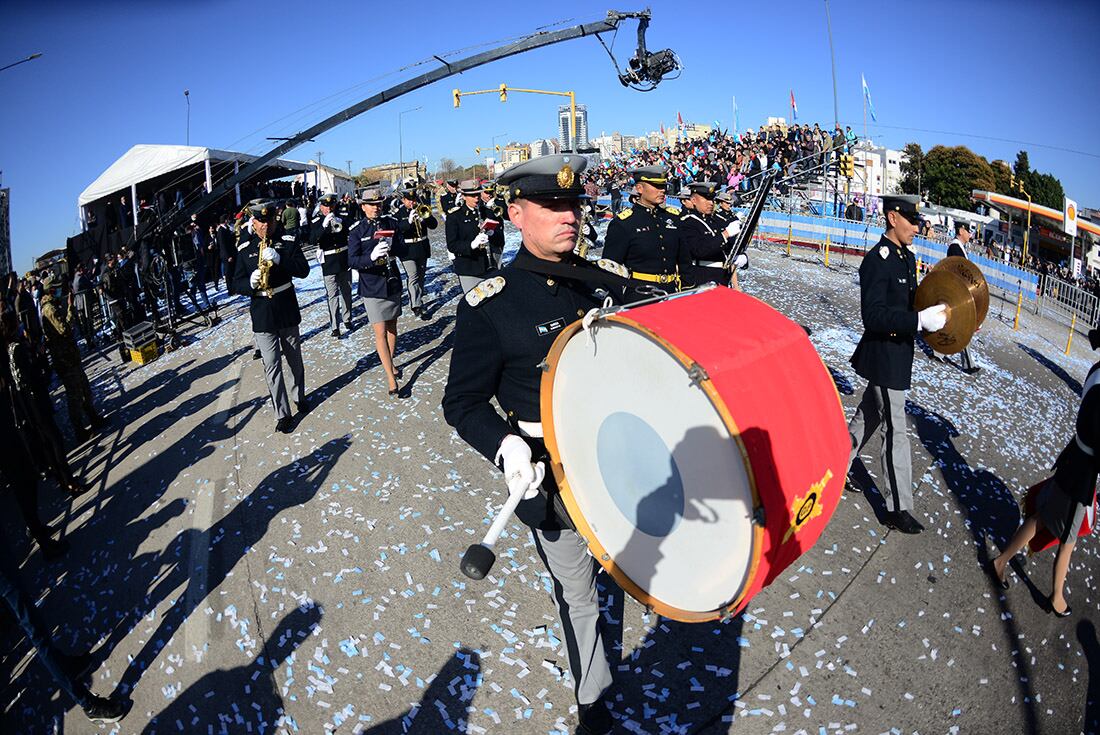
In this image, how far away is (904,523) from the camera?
4.34 metres

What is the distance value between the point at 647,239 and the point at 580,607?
4.08 meters

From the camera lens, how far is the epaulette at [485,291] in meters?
2.64

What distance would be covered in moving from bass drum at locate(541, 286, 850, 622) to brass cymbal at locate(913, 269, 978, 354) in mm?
2355

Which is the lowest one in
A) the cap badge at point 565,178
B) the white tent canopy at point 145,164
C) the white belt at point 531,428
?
the white belt at point 531,428

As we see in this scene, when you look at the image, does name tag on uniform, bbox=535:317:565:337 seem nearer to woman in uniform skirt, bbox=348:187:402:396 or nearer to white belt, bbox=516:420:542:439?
white belt, bbox=516:420:542:439

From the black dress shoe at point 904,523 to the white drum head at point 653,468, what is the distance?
9.84 ft

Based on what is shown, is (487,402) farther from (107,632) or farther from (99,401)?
(99,401)

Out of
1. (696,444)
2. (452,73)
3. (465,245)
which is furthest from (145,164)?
(696,444)

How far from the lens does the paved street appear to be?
3.03 m

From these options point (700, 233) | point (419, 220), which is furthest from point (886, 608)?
point (419, 220)

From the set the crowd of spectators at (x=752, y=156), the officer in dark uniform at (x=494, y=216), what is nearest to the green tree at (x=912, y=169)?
the crowd of spectators at (x=752, y=156)

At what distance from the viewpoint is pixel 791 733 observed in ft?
9.31

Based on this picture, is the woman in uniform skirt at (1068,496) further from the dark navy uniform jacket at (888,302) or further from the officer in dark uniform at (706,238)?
the officer in dark uniform at (706,238)

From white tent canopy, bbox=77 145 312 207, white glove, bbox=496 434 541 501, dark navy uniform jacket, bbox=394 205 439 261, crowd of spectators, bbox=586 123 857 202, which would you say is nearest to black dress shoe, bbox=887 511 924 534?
A: white glove, bbox=496 434 541 501
